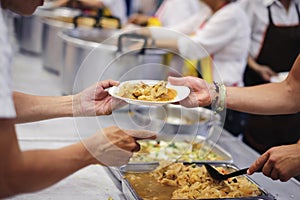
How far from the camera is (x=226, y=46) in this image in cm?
245

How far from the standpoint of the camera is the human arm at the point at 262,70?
251cm

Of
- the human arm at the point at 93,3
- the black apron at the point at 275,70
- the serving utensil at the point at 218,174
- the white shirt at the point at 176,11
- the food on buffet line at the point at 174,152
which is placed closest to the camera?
the serving utensil at the point at 218,174

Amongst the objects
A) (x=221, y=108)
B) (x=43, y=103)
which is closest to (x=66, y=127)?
(x=43, y=103)

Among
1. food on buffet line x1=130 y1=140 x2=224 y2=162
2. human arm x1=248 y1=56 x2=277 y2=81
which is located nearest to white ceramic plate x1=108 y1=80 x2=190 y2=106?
food on buffet line x1=130 y1=140 x2=224 y2=162

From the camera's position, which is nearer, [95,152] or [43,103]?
[95,152]

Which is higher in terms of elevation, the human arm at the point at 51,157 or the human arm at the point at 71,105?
the human arm at the point at 51,157

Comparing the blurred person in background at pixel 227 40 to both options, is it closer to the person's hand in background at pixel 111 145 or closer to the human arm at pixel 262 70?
the human arm at pixel 262 70

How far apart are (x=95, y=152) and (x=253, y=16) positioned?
76.8 inches

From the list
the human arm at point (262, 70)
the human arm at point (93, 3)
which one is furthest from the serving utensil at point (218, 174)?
the human arm at point (93, 3)

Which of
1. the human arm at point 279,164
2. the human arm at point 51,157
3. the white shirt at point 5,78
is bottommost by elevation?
the human arm at point 279,164

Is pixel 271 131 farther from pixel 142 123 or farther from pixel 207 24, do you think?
pixel 142 123

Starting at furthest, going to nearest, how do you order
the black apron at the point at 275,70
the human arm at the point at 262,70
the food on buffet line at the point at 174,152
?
1. the human arm at the point at 262,70
2. the black apron at the point at 275,70
3. the food on buffet line at the point at 174,152

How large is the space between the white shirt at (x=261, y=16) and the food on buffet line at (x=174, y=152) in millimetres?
1177

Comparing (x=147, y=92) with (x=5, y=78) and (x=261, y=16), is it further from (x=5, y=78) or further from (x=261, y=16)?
(x=261, y=16)
